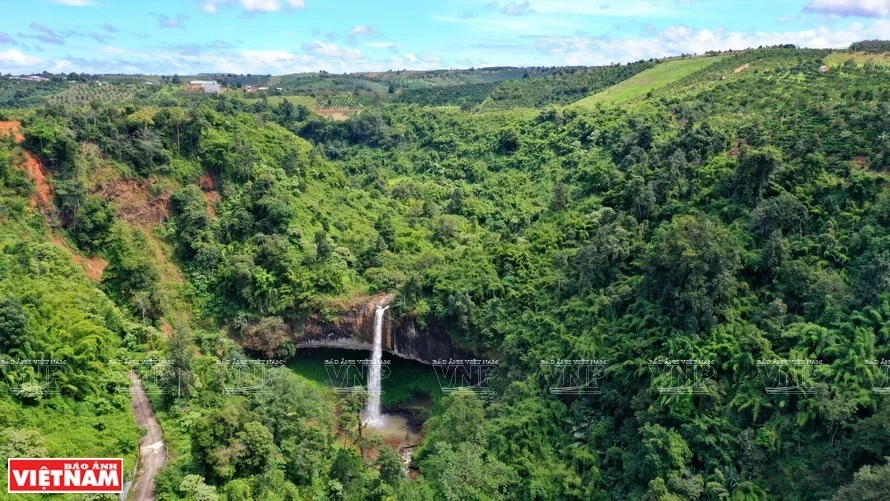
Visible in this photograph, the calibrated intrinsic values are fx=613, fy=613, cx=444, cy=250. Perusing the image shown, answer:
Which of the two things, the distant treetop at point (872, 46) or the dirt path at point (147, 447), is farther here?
the distant treetop at point (872, 46)

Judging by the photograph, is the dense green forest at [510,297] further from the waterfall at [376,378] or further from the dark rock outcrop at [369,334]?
the waterfall at [376,378]

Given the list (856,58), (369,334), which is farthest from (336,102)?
(856,58)

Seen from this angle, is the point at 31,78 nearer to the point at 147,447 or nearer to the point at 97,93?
the point at 97,93

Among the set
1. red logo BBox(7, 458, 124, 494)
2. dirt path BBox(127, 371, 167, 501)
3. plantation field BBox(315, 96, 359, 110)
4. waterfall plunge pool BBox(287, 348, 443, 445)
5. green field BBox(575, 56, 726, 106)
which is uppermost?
green field BBox(575, 56, 726, 106)

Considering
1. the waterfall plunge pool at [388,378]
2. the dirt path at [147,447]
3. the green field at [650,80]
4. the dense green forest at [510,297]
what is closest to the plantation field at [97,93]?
the dense green forest at [510,297]

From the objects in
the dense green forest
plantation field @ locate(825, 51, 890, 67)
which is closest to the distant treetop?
plantation field @ locate(825, 51, 890, 67)

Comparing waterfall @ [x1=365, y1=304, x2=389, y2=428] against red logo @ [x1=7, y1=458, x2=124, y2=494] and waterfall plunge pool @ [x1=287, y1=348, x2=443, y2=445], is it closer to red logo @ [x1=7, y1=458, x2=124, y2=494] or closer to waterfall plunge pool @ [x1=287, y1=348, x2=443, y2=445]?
waterfall plunge pool @ [x1=287, y1=348, x2=443, y2=445]

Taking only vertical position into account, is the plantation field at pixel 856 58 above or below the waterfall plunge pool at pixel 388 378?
above
